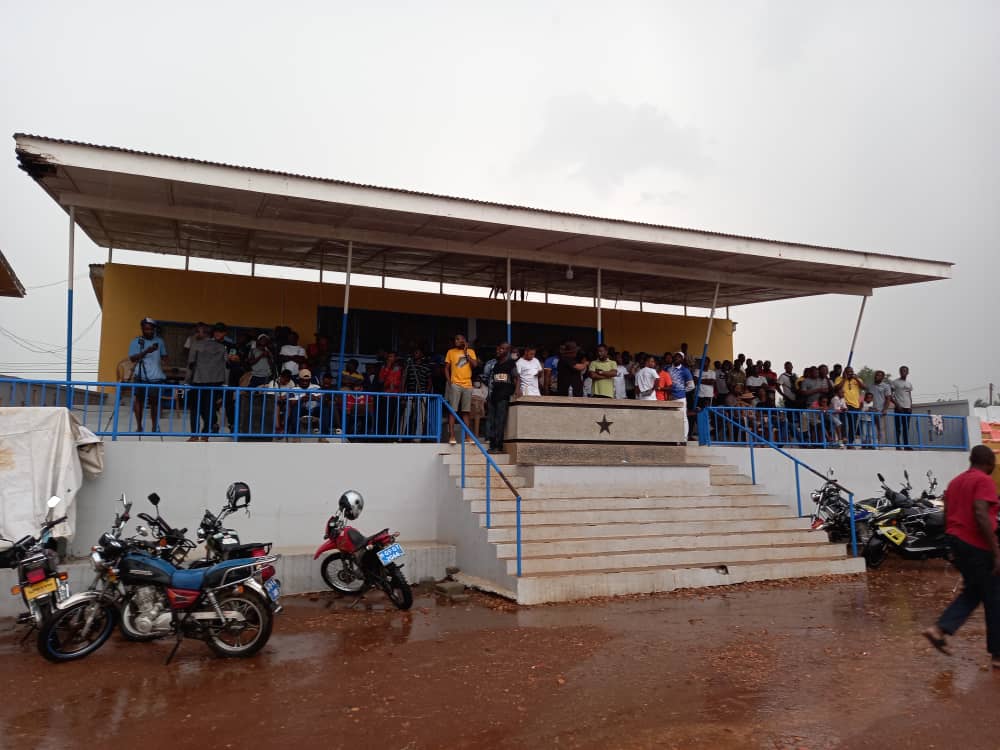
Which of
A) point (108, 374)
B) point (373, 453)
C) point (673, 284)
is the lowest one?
point (373, 453)

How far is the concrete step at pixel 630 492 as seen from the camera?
10.1m

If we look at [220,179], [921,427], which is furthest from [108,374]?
[921,427]

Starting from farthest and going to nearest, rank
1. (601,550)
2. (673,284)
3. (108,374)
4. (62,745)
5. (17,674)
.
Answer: (673,284) → (108,374) → (601,550) → (17,674) → (62,745)

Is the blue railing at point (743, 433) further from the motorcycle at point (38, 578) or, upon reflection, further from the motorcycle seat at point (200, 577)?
the motorcycle at point (38, 578)

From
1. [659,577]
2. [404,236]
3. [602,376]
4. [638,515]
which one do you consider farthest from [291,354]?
[659,577]

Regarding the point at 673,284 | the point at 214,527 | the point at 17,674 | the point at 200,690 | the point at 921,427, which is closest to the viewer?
the point at 200,690

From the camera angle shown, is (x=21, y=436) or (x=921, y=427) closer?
(x=21, y=436)

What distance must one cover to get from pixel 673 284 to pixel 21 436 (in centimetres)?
1249

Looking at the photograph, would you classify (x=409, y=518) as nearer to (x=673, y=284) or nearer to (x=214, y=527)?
(x=214, y=527)

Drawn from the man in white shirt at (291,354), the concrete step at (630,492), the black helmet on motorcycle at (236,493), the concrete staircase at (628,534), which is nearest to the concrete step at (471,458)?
the concrete staircase at (628,534)

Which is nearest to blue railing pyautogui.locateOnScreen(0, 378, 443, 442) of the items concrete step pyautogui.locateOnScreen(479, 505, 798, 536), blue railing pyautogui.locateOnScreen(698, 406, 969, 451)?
concrete step pyautogui.locateOnScreen(479, 505, 798, 536)

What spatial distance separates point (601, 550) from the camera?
31.1 ft

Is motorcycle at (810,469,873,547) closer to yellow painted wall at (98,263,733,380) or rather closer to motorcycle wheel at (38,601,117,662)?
yellow painted wall at (98,263,733,380)

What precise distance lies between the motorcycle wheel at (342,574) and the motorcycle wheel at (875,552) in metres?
6.91
